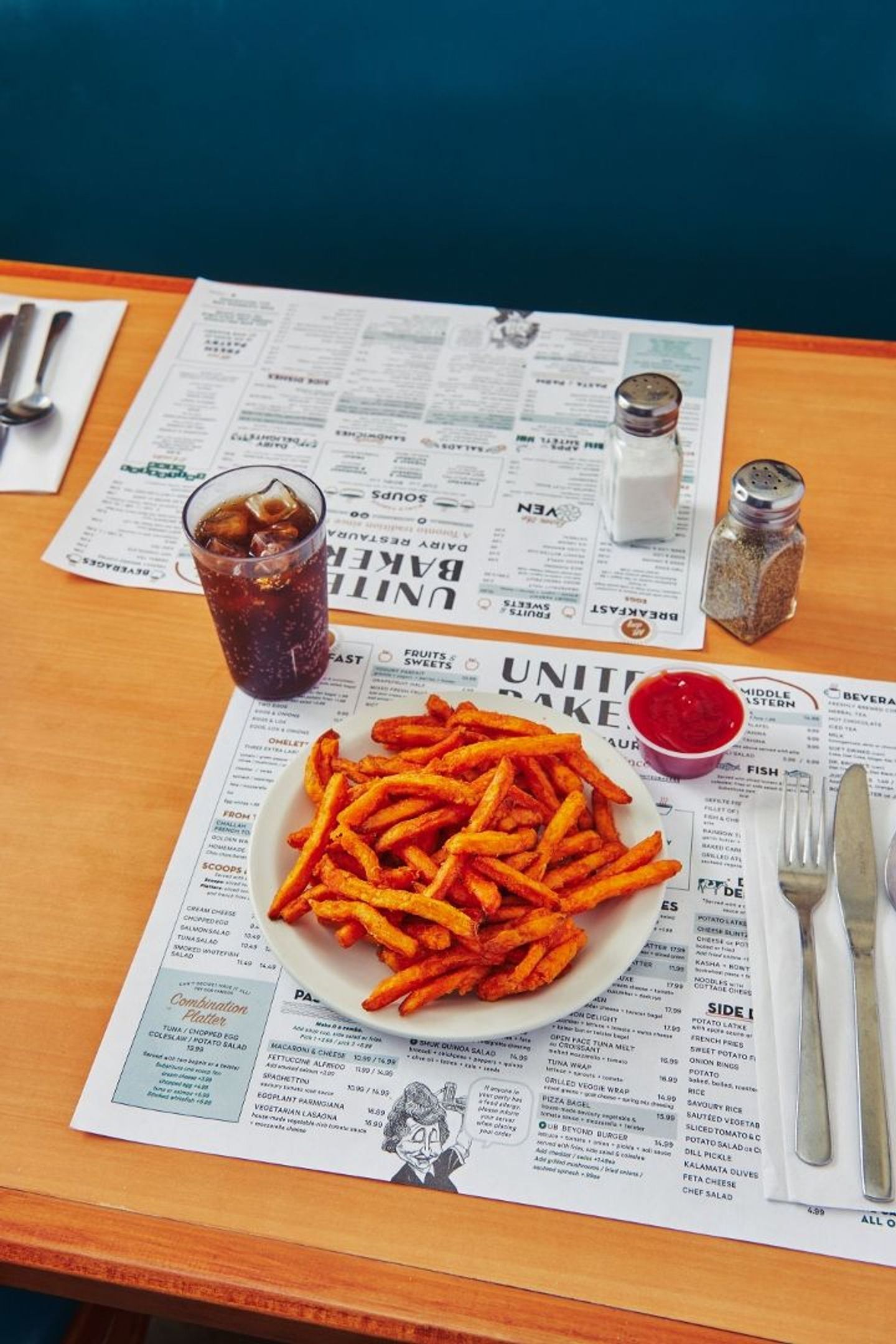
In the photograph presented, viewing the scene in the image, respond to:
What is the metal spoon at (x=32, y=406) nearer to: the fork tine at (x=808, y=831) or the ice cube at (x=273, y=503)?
the ice cube at (x=273, y=503)

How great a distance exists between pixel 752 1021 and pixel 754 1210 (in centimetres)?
16

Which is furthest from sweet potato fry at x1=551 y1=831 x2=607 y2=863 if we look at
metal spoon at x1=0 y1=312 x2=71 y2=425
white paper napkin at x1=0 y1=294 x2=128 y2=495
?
metal spoon at x1=0 y1=312 x2=71 y2=425

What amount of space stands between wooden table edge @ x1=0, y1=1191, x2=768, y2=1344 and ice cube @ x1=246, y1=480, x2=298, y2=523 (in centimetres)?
63

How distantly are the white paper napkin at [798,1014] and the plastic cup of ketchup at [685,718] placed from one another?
0.22 ft

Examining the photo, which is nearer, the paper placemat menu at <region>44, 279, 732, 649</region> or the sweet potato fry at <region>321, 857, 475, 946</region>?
the sweet potato fry at <region>321, 857, 475, 946</region>

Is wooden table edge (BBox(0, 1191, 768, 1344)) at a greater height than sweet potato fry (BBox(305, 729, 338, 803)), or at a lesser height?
lesser

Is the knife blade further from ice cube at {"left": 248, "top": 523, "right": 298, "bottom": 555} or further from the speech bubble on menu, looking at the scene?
the speech bubble on menu

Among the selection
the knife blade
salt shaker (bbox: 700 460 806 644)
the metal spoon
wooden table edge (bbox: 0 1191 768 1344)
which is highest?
the knife blade

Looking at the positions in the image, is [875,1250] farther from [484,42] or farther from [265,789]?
[484,42]

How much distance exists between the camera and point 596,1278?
0.91m

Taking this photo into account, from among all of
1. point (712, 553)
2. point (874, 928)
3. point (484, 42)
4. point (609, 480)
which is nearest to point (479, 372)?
point (609, 480)

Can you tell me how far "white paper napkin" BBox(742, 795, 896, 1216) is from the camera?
952 mm

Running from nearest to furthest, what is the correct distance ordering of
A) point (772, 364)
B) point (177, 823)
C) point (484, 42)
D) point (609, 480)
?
point (177, 823)
point (609, 480)
point (772, 364)
point (484, 42)

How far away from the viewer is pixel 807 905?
1.12 meters
